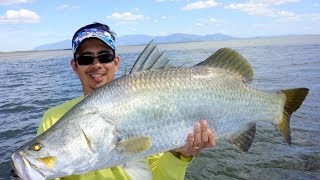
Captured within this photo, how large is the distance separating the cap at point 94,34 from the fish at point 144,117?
1.16m

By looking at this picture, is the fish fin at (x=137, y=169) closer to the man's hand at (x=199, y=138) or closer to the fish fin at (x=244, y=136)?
the man's hand at (x=199, y=138)

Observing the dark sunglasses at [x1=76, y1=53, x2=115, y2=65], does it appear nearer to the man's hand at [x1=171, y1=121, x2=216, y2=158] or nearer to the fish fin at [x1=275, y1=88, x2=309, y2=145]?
the man's hand at [x1=171, y1=121, x2=216, y2=158]

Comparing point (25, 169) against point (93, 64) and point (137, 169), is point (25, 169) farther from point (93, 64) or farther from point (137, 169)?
point (93, 64)

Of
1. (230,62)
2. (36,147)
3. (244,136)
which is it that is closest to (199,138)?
(244,136)

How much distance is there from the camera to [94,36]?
185 inches

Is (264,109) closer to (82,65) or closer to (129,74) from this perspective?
(129,74)

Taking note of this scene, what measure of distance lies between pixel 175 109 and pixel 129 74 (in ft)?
1.69

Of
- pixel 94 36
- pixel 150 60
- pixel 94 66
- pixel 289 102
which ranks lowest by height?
pixel 289 102

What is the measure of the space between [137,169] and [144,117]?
1.60 ft

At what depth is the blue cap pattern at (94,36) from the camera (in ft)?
15.4

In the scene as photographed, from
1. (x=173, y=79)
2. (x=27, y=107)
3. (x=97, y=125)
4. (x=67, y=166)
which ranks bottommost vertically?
(x=27, y=107)

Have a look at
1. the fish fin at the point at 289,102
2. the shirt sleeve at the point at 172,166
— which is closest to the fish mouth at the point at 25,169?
the shirt sleeve at the point at 172,166

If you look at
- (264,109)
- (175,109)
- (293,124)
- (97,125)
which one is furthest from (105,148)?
(293,124)

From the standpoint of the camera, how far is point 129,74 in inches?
141
